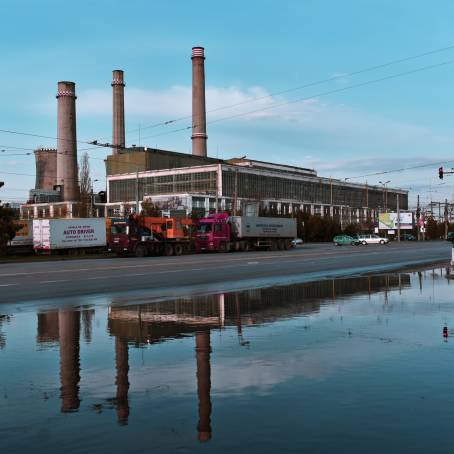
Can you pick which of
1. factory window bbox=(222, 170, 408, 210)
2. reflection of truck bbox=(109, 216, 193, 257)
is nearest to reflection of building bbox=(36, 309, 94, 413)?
reflection of truck bbox=(109, 216, 193, 257)

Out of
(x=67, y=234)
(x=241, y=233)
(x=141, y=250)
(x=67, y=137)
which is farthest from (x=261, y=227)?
(x=67, y=137)

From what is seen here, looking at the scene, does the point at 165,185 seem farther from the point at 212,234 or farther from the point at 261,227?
the point at 212,234

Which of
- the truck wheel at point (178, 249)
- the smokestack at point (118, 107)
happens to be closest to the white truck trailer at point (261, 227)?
the truck wheel at point (178, 249)

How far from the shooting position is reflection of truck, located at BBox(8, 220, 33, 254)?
60.8 meters

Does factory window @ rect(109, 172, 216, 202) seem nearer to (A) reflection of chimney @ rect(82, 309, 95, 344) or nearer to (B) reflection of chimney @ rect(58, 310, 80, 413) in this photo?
(A) reflection of chimney @ rect(82, 309, 95, 344)

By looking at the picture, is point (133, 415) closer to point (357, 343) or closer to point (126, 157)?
point (357, 343)

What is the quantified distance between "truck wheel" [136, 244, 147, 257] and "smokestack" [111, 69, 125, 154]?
71565 millimetres

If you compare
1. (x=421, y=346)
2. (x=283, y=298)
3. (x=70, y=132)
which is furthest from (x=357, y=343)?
(x=70, y=132)

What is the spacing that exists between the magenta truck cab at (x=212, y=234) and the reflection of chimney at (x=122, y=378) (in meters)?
48.5

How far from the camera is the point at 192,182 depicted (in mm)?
134750

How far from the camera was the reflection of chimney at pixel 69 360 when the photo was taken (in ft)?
21.0

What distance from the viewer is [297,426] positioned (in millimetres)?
5422

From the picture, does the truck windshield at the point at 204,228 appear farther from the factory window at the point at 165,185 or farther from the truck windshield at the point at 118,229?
the factory window at the point at 165,185

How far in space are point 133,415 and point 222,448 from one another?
1222mm
